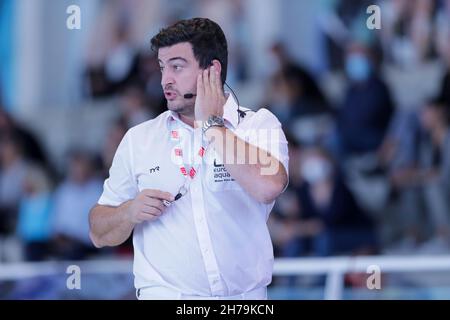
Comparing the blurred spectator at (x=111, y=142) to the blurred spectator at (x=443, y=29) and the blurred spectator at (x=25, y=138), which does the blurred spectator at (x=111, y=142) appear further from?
the blurred spectator at (x=443, y=29)

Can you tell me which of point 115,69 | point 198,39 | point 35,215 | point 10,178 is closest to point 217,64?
point 198,39

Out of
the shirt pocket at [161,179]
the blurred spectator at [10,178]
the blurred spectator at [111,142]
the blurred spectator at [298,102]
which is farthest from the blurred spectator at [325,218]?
the shirt pocket at [161,179]

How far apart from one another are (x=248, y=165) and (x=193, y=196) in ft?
0.88

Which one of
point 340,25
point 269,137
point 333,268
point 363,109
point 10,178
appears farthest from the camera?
point 10,178

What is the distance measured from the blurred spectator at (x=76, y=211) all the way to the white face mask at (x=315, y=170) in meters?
1.20

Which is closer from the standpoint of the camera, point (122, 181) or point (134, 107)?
point (122, 181)

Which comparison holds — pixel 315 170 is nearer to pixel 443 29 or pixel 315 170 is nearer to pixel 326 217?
pixel 326 217

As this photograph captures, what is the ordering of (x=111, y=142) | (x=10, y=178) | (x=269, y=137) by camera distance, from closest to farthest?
1. (x=269, y=137)
2. (x=111, y=142)
3. (x=10, y=178)

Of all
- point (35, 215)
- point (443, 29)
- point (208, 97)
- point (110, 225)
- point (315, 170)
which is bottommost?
point (35, 215)

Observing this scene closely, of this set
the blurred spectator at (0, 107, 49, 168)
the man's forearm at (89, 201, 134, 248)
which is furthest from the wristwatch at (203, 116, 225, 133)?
the blurred spectator at (0, 107, 49, 168)

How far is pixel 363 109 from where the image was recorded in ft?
21.3

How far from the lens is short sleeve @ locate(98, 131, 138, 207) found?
3.35 m

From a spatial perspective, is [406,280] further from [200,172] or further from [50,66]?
[50,66]
